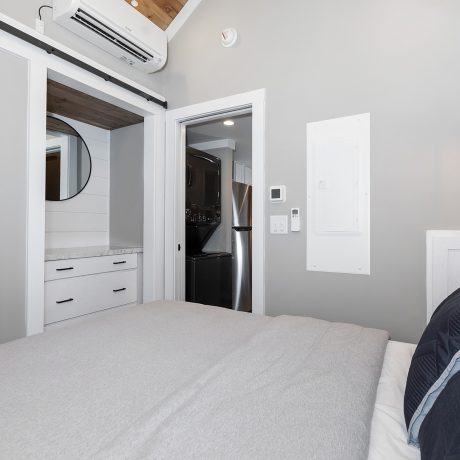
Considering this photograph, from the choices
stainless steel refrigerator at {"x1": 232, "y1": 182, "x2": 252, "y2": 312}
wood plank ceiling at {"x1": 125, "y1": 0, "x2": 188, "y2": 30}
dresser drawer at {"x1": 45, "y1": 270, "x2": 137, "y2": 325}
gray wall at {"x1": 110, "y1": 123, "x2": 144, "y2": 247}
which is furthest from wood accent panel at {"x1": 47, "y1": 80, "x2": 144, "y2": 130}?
stainless steel refrigerator at {"x1": 232, "y1": 182, "x2": 252, "y2": 312}

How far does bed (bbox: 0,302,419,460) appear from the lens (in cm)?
63

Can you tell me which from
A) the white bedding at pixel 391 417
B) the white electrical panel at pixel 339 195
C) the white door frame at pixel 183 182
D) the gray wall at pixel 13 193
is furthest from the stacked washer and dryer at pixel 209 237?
the white bedding at pixel 391 417

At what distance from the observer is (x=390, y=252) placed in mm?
2031

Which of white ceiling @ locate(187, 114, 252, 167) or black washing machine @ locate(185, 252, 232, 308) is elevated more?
white ceiling @ locate(187, 114, 252, 167)

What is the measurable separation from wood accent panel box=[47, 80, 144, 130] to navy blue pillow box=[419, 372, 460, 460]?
8.93 feet

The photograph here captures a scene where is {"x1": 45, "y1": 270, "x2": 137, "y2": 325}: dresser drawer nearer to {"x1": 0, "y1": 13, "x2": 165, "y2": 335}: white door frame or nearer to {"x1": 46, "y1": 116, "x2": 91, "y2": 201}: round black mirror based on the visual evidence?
{"x1": 0, "y1": 13, "x2": 165, "y2": 335}: white door frame

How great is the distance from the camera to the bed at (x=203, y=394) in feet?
2.08

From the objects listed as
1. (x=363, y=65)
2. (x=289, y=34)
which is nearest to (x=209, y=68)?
(x=289, y=34)

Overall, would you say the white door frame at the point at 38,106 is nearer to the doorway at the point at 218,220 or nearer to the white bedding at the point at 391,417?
the doorway at the point at 218,220

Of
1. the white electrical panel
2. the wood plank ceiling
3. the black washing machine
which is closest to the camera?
the white electrical panel

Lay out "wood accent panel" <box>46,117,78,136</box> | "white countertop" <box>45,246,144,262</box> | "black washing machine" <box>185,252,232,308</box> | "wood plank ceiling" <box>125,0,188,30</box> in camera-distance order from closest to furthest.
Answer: "white countertop" <box>45,246,144,262</box> < "wood plank ceiling" <box>125,0,188,30</box> < "wood accent panel" <box>46,117,78,136</box> < "black washing machine" <box>185,252,232,308</box>

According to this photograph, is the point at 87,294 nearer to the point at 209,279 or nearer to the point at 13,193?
the point at 13,193

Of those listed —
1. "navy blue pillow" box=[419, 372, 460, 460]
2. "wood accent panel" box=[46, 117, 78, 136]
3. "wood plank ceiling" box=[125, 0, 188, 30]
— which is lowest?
"navy blue pillow" box=[419, 372, 460, 460]

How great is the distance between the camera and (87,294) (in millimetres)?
2615
